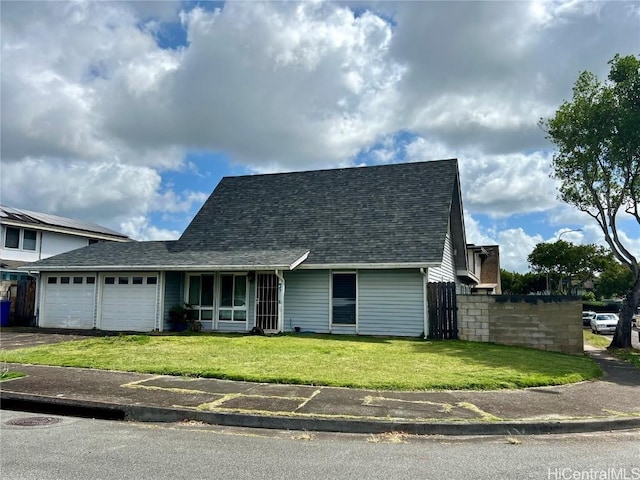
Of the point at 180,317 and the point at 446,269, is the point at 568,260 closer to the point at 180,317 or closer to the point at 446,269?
the point at 446,269

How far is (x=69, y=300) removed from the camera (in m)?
20.7

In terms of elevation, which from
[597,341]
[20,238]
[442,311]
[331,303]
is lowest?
[597,341]

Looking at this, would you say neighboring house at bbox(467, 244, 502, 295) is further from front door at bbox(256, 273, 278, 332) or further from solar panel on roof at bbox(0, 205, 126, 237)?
solar panel on roof at bbox(0, 205, 126, 237)

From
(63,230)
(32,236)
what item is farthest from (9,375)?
(63,230)

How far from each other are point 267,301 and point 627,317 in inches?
559

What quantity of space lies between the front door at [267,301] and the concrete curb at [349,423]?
11131 millimetres

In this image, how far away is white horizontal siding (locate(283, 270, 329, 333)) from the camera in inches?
733

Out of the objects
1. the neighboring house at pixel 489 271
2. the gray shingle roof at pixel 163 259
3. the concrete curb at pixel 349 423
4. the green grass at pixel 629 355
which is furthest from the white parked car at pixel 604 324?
the concrete curb at pixel 349 423

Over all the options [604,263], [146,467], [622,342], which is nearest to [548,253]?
[604,263]

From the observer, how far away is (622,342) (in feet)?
61.3

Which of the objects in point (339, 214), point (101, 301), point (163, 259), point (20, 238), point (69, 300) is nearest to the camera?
point (163, 259)

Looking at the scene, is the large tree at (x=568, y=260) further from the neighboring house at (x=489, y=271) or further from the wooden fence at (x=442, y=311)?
the wooden fence at (x=442, y=311)

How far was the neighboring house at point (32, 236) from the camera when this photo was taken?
28828mm

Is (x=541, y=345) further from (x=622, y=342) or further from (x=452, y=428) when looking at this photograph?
(x=452, y=428)
